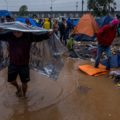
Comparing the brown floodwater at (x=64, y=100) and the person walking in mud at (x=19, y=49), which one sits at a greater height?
the person walking in mud at (x=19, y=49)

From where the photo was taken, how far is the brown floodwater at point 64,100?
6.46 meters

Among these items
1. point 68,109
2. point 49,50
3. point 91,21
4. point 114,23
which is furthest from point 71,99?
point 91,21

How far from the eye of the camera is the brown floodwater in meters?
6.46

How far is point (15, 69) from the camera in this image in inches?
275

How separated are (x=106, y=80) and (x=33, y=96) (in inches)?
101

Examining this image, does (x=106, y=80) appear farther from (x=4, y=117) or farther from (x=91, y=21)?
(x=91, y=21)

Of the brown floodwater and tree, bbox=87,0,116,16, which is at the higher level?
tree, bbox=87,0,116,16

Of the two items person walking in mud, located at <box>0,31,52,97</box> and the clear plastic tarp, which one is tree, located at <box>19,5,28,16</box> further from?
person walking in mud, located at <box>0,31,52,97</box>

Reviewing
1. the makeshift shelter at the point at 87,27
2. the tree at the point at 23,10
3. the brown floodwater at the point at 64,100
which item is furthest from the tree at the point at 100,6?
the tree at the point at 23,10

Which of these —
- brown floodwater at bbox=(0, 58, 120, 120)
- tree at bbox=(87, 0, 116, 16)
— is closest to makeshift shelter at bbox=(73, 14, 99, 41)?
brown floodwater at bbox=(0, 58, 120, 120)

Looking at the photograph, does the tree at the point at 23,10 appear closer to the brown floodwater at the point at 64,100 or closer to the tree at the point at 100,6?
the tree at the point at 100,6

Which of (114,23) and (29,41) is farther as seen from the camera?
Result: (114,23)

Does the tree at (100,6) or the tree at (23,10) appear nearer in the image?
the tree at (100,6)

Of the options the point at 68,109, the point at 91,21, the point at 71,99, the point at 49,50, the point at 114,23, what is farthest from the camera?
the point at 91,21
